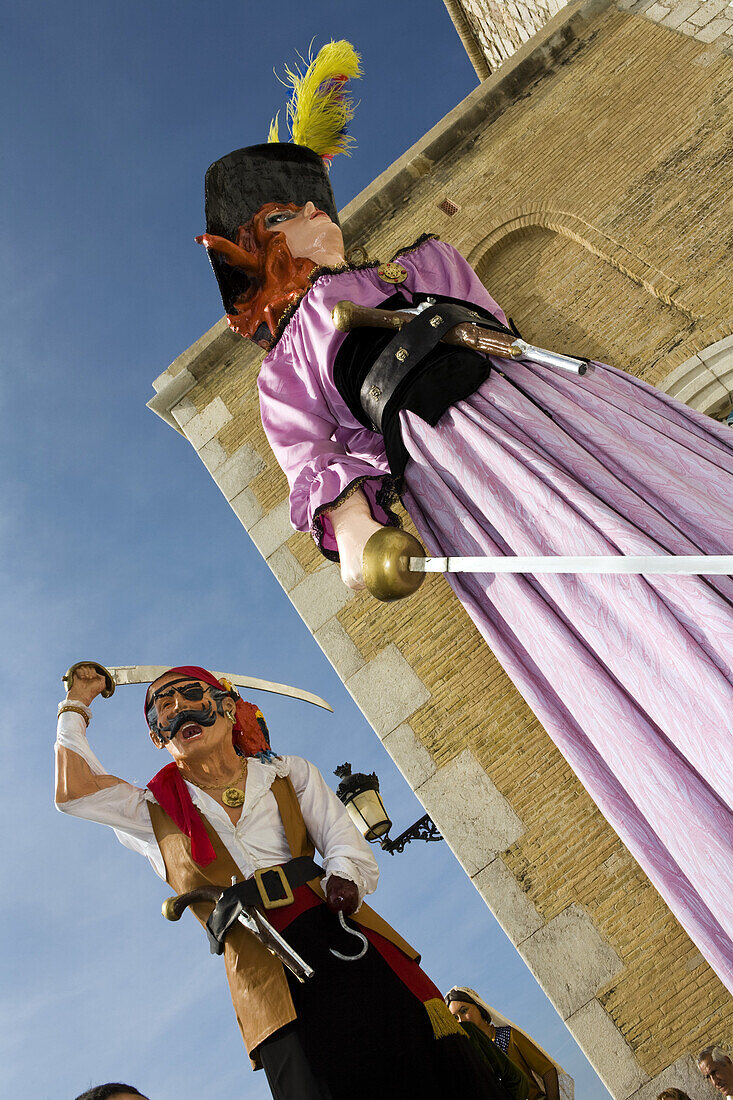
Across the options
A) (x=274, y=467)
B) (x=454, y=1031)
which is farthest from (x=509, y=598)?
(x=274, y=467)

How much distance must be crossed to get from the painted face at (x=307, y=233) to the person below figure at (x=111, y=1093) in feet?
8.06

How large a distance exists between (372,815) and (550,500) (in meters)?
2.83

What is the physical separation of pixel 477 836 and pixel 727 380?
8.24 feet

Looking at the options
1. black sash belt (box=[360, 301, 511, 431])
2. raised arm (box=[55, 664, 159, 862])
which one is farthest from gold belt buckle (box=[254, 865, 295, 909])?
black sash belt (box=[360, 301, 511, 431])

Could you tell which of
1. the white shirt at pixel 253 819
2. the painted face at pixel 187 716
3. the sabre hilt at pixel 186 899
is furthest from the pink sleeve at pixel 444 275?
the sabre hilt at pixel 186 899

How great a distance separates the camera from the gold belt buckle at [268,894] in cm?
230

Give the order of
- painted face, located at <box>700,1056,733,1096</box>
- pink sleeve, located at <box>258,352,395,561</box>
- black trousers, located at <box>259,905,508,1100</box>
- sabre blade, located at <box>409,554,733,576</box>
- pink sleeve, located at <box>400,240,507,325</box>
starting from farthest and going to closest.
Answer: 1. painted face, located at <box>700,1056,733,1096</box>
2. pink sleeve, located at <box>400,240,507,325</box>
3. pink sleeve, located at <box>258,352,395,561</box>
4. black trousers, located at <box>259,905,508,1100</box>
5. sabre blade, located at <box>409,554,733,576</box>

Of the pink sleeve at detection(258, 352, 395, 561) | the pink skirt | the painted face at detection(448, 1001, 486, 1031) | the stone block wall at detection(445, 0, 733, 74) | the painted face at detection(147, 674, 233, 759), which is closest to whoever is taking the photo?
the pink skirt

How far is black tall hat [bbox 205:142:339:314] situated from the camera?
276 centimetres

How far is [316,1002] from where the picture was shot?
2.13m

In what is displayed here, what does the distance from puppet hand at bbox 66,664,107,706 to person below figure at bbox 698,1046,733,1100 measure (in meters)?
2.46

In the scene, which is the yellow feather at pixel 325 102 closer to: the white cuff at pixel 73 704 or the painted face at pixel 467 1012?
the white cuff at pixel 73 704

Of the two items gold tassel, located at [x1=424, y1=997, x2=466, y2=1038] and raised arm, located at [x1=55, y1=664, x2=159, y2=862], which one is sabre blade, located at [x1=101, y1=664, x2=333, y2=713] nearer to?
raised arm, located at [x1=55, y1=664, x2=159, y2=862]

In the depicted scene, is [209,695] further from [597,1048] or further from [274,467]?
[274,467]
